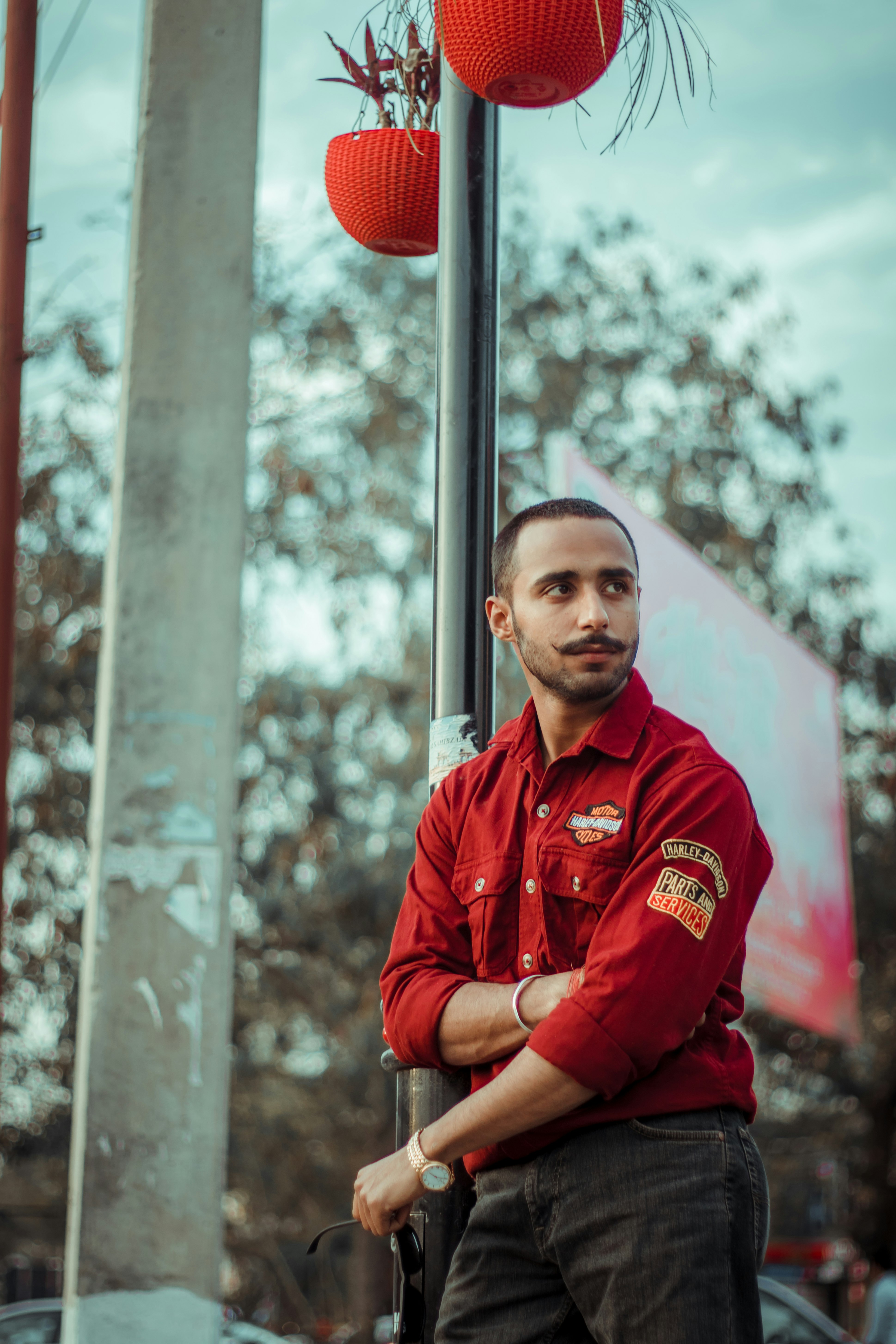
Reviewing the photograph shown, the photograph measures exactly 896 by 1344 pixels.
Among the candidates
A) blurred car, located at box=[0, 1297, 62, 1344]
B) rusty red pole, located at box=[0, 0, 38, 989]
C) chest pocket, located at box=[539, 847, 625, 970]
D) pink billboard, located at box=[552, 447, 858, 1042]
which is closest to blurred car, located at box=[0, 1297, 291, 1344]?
blurred car, located at box=[0, 1297, 62, 1344]

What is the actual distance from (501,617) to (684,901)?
2.55 ft

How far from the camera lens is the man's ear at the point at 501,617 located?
8.50 ft

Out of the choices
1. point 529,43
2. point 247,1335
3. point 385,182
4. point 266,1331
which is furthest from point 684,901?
point 266,1331

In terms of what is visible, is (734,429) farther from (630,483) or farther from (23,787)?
(23,787)

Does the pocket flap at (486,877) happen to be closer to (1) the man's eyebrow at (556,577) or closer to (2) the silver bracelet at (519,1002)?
(2) the silver bracelet at (519,1002)

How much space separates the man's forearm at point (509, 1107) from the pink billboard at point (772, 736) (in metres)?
3.46

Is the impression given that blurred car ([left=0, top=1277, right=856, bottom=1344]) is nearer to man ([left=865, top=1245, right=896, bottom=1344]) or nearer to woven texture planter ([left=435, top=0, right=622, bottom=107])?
man ([left=865, top=1245, right=896, bottom=1344])

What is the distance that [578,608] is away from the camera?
7.74ft

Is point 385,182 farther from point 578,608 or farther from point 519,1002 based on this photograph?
point 519,1002

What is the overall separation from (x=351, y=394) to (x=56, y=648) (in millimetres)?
3709

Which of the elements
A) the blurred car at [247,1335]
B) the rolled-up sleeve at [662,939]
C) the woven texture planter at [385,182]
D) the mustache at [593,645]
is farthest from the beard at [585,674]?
the blurred car at [247,1335]

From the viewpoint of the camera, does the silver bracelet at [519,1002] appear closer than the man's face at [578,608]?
Yes

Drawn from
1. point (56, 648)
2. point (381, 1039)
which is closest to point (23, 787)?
point (56, 648)

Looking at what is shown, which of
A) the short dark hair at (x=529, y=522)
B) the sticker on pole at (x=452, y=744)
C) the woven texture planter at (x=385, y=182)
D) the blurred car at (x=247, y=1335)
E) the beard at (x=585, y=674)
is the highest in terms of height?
the woven texture planter at (x=385, y=182)
